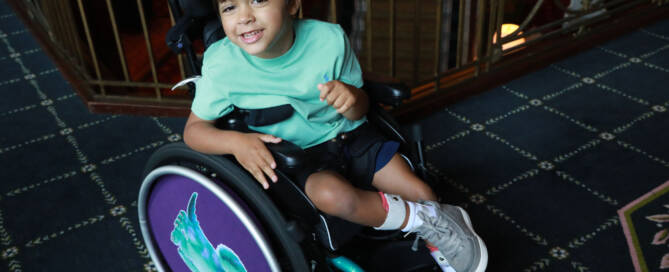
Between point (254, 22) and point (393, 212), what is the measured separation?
0.49m

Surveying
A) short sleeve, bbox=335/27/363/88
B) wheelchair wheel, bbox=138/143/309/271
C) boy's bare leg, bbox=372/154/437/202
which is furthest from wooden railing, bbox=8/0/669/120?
wheelchair wheel, bbox=138/143/309/271

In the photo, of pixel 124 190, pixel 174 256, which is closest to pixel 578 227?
pixel 174 256

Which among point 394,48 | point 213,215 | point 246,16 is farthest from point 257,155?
point 394,48

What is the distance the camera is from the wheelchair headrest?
1.30 meters

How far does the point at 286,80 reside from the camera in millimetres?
1256

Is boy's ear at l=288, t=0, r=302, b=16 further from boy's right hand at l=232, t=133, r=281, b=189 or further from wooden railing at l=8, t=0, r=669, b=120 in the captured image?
wooden railing at l=8, t=0, r=669, b=120

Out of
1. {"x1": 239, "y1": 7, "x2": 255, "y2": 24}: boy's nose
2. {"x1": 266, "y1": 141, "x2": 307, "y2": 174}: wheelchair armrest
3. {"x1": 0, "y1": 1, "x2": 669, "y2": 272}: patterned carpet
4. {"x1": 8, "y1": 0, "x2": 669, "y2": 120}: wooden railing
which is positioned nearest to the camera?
{"x1": 266, "y1": 141, "x2": 307, "y2": 174}: wheelchair armrest

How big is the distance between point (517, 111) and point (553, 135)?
0.22 metres

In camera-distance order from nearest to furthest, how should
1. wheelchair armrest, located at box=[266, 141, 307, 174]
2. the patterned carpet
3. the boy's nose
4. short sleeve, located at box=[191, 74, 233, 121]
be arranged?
wheelchair armrest, located at box=[266, 141, 307, 174]
the boy's nose
short sleeve, located at box=[191, 74, 233, 121]
the patterned carpet

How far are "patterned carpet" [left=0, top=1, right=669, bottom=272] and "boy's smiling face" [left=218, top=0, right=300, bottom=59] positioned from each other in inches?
23.7

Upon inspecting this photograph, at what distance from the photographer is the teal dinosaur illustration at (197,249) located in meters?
1.20

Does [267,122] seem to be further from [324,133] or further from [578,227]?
[578,227]

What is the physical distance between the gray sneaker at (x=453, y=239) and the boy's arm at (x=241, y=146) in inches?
13.6

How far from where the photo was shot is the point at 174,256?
4.79 feet
